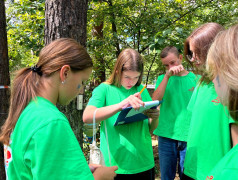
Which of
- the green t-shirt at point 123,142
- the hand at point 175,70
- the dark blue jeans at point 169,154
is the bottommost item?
the dark blue jeans at point 169,154

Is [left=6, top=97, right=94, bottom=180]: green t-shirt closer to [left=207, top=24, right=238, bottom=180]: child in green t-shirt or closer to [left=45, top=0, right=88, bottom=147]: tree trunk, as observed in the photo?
[left=207, top=24, right=238, bottom=180]: child in green t-shirt

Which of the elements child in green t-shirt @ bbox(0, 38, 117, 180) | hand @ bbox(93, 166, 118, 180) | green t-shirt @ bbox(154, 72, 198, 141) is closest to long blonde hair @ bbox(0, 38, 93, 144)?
child in green t-shirt @ bbox(0, 38, 117, 180)

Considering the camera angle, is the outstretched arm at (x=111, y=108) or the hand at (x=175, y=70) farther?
the hand at (x=175, y=70)

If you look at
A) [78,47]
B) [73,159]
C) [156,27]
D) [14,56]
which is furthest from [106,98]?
[14,56]

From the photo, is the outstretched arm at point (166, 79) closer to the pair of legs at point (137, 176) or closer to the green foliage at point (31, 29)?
the pair of legs at point (137, 176)

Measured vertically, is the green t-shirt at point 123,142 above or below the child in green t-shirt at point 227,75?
below

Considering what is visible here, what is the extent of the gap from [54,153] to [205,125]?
1.00 m

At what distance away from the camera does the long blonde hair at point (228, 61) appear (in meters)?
0.81

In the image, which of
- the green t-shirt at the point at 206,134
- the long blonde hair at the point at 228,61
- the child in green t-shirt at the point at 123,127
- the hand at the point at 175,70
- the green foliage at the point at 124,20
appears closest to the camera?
the long blonde hair at the point at 228,61

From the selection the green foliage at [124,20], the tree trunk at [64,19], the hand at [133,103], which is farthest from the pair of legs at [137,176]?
the green foliage at [124,20]

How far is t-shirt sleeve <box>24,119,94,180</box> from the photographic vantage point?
835 mm

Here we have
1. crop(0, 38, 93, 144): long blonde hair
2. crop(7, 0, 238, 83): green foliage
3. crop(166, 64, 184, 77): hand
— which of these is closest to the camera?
crop(0, 38, 93, 144): long blonde hair

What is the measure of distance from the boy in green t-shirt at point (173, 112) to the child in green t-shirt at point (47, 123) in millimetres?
1379

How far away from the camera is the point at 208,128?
1421 mm
